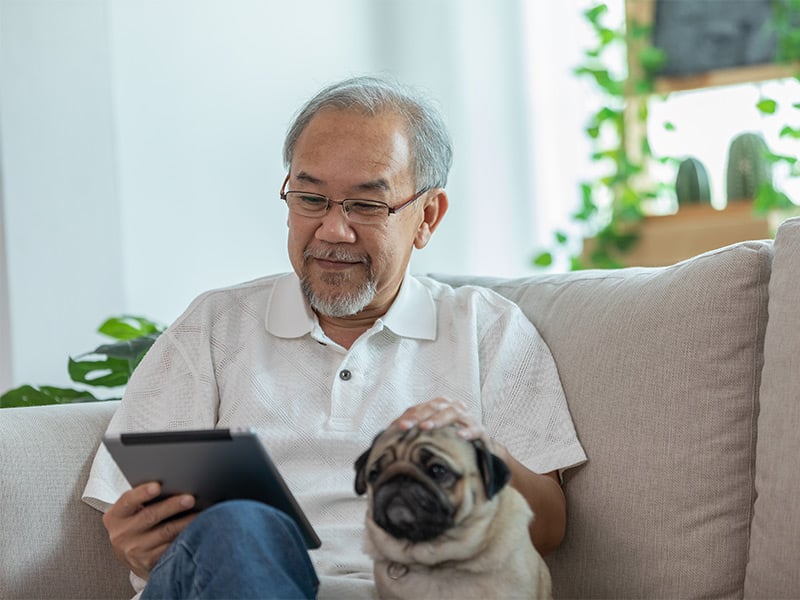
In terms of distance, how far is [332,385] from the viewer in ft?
5.57

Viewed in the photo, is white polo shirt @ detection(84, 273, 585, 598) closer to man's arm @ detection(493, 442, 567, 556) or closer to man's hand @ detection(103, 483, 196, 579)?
man's arm @ detection(493, 442, 567, 556)

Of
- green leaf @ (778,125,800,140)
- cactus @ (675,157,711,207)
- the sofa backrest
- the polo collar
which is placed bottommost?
the sofa backrest

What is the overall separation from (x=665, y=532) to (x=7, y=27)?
191 centimetres

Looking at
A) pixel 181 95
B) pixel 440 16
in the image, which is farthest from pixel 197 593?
pixel 440 16

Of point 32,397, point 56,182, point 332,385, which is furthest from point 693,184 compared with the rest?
point 32,397

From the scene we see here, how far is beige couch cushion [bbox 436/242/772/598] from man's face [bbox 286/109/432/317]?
1.26 ft

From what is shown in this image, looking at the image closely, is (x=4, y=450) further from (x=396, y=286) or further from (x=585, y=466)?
(x=585, y=466)

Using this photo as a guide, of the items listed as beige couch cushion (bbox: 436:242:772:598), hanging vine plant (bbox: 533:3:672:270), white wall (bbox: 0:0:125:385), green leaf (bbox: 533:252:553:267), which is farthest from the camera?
green leaf (bbox: 533:252:553:267)

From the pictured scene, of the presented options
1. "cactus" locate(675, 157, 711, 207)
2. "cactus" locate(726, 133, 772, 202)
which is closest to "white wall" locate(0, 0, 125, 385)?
"cactus" locate(675, 157, 711, 207)

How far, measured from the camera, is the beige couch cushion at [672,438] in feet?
5.01

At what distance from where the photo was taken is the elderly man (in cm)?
164

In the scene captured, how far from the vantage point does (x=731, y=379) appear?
5.11 ft

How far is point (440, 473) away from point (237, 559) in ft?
0.82

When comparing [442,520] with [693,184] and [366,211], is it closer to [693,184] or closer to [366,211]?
[366,211]
